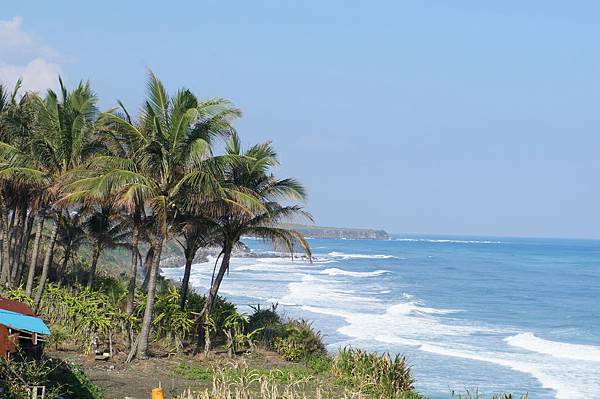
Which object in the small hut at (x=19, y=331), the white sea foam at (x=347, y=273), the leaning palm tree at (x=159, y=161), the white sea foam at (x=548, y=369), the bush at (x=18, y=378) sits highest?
the leaning palm tree at (x=159, y=161)

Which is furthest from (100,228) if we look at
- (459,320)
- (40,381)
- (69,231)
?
(459,320)

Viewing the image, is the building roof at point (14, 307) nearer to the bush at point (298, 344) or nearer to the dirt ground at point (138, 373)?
the dirt ground at point (138, 373)

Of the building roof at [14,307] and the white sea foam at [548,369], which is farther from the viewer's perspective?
the white sea foam at [548,369]

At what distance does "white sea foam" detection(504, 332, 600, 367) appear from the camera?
32.2 m

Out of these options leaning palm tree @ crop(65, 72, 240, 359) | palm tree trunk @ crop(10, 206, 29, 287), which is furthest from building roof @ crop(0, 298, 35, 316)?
palm tree trunk @ crop(10, 206, 29, 287)

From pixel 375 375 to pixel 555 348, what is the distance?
799 inches

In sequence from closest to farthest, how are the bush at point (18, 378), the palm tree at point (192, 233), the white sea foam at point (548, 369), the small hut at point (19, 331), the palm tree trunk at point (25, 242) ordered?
the bush at point (18, 378)
the small hut at point (19, 331)
the palm tree at point (192, 233)
the palm tree trunk at point (25, 242)
the white sea foam at point (548, 369)

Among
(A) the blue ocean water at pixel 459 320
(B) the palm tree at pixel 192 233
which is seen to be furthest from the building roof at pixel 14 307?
(A) the blue ocean water at pixel 459 320

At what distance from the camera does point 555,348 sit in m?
34.0

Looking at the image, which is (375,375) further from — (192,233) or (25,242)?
(25,242)

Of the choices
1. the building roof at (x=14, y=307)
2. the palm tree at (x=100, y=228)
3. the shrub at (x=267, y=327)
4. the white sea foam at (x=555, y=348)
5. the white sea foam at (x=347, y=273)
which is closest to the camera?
the building roof at (x=14, y=307)

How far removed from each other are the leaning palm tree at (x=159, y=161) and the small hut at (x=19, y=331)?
4.36m

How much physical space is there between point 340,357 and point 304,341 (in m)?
2.51

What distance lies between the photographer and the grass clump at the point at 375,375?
16281 millimetres
